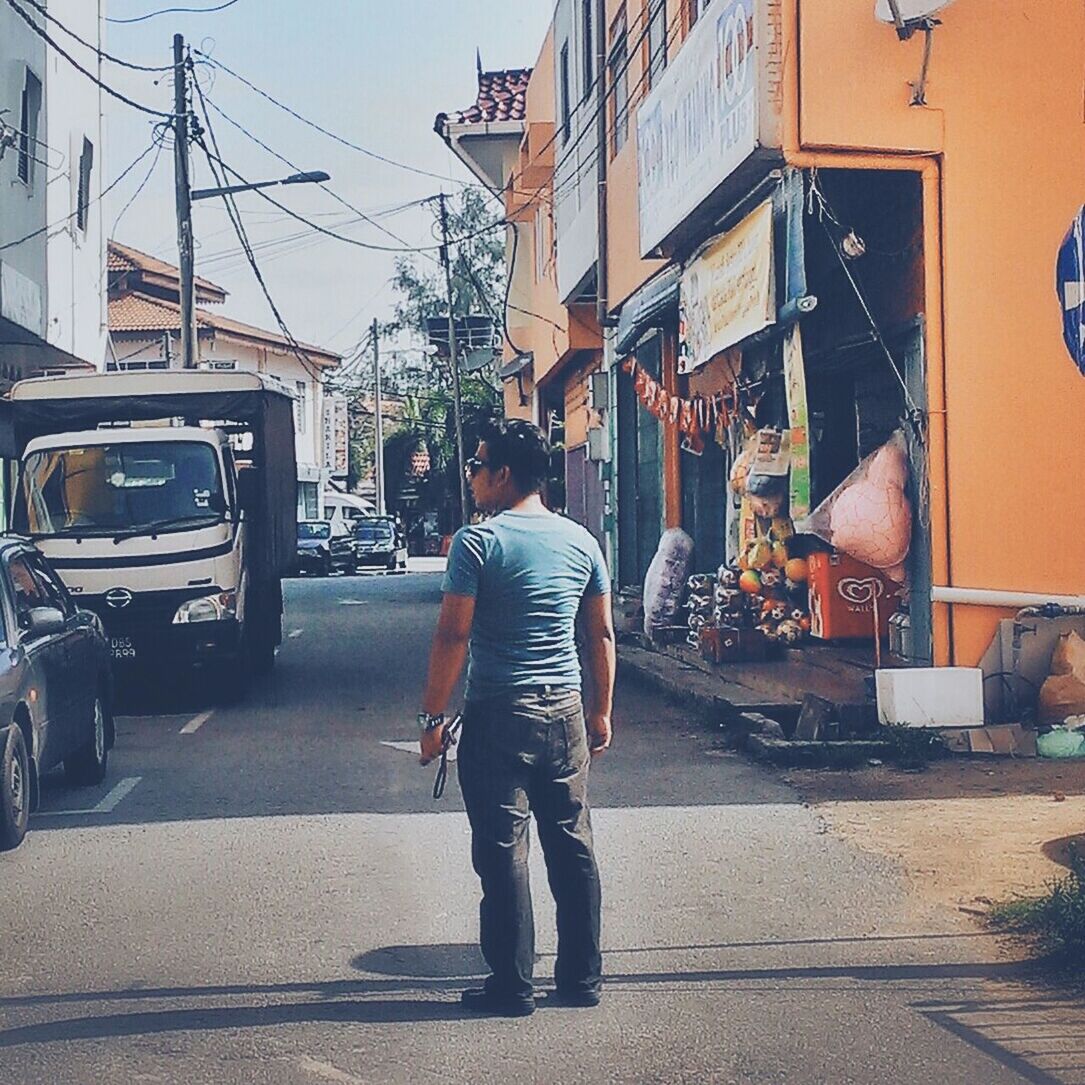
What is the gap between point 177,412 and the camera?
16.6 m

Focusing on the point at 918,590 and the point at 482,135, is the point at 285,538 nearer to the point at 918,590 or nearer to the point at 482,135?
the point at 918,590

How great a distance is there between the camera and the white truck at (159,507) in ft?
47.8

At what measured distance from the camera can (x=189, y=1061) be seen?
530cm

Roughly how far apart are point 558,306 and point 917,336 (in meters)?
15.9

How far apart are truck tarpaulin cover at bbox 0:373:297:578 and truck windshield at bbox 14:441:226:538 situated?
0.98 metres

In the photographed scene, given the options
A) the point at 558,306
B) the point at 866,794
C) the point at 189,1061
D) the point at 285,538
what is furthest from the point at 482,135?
the point at 189,1061

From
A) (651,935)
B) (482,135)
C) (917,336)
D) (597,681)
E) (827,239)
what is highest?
(482,135)

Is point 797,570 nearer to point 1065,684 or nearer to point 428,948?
point 1065,684

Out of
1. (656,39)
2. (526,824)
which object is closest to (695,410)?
(656,39)

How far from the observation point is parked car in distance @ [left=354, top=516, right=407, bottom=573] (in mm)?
48969

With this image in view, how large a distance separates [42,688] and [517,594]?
449 cm

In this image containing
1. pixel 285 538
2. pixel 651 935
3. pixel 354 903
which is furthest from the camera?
pixel 285 538

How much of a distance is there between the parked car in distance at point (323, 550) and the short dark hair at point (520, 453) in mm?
38566

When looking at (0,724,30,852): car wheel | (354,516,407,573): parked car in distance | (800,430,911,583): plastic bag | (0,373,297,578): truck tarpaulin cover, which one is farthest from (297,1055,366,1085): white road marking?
(354,516,407,573): parked car in distance
